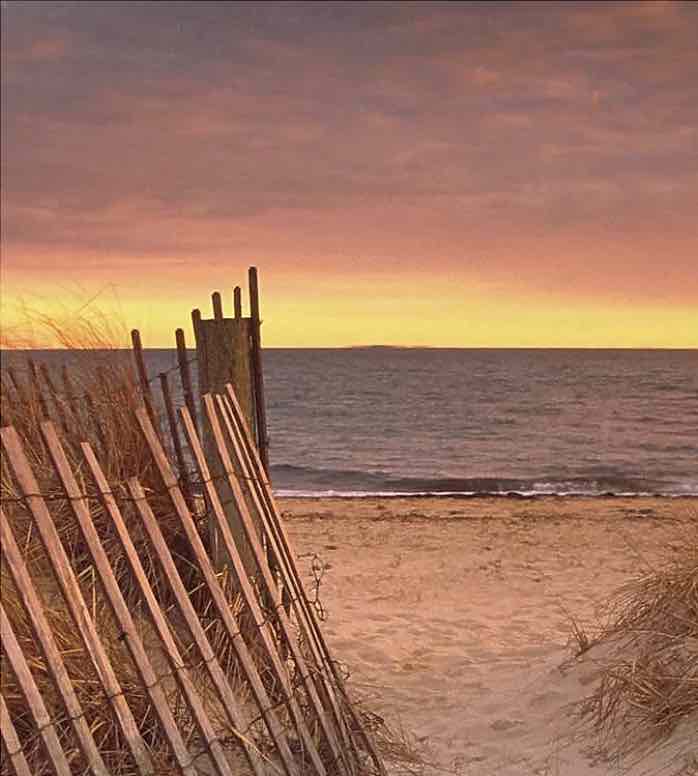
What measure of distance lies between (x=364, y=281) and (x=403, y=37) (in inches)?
1022

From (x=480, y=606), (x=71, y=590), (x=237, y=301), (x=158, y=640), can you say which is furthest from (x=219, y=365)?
(x=480, y=606)

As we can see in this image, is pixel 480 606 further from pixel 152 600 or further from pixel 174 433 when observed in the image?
pixel 152 600

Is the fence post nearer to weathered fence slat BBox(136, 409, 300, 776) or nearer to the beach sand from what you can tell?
weathered fence slat BBox(136, 409, 300, 776)

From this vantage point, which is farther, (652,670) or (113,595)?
(652,670)

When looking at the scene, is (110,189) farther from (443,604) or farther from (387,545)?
(387,545)

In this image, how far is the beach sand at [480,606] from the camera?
393cm

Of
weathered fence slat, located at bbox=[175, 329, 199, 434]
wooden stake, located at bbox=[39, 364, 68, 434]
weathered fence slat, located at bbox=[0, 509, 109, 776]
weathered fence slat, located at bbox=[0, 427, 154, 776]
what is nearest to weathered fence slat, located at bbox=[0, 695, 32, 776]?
weathered fence slat, located at bbox=[0, 509, 109, 776]

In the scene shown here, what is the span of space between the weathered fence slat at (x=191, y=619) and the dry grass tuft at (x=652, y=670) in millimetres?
1475

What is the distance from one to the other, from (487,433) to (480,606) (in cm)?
1864

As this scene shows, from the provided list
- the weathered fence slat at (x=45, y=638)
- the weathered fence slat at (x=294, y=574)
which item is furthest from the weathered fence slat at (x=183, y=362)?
the weathered fence slat at (x=45, y=638)

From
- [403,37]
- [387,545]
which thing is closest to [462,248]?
[387,545]

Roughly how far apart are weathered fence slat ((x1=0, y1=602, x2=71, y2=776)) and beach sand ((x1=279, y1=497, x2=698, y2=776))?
5.67 ft

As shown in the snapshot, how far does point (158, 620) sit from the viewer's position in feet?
8.65

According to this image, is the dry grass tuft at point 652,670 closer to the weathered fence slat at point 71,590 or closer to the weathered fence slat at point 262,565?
the weathered fence slat at point 262,565
